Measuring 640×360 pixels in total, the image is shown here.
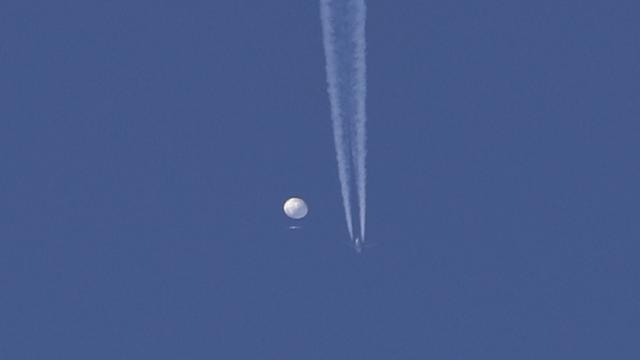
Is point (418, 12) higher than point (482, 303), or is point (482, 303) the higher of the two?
point (418, 12)

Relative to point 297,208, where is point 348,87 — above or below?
above

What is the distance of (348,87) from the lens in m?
126

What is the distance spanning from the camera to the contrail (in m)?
123

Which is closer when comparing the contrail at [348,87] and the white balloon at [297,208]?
the contrail at [348,87]

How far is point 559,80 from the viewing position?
137 m

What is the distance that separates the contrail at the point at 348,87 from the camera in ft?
404

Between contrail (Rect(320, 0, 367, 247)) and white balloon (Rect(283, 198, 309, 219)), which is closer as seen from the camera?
contrail (Rect(320, 0, 367, 247))

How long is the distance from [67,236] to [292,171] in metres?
12.8

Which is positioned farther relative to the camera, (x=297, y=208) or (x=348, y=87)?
(x=297, y=208)

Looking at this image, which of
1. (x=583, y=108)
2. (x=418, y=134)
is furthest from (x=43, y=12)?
(x=583, y=108)

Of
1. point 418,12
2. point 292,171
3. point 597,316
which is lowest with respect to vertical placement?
point 597,316

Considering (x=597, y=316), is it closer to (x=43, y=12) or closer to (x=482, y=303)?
(x=482, y=303)

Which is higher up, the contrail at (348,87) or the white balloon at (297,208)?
the contrail at (348,87)

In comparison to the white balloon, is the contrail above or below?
above
